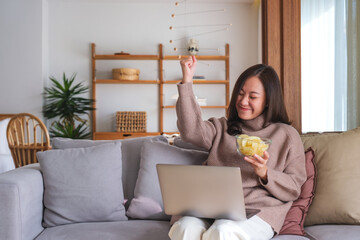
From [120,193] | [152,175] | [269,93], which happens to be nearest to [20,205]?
[120,193]

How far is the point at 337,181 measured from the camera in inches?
67.4

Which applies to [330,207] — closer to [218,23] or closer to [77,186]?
[77,186]

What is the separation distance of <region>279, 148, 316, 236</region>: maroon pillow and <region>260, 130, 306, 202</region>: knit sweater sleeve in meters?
0.06

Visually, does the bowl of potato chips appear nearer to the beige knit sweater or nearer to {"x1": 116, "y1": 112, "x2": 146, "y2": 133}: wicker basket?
the beige knit sweater

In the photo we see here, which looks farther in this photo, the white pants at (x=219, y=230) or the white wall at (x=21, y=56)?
the white wall at (x=21, y=56)

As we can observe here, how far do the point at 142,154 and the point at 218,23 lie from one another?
3992 millimetres

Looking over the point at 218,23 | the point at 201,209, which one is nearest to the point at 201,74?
the point at 218,23

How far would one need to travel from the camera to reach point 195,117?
1696 mm

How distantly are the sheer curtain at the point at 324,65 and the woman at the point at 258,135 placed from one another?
0.96 meters

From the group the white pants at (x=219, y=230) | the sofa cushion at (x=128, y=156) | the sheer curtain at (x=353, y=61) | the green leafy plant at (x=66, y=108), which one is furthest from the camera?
the green leafy plant at (x=66, y=108)

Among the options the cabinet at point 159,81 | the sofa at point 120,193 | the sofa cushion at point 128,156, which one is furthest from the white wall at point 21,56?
the sofa at point 120,193

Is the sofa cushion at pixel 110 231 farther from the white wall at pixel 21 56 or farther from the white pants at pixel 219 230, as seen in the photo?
the white wall at pixel 21 56

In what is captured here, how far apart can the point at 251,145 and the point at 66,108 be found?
4.20 metres

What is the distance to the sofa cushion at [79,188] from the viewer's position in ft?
5.91
